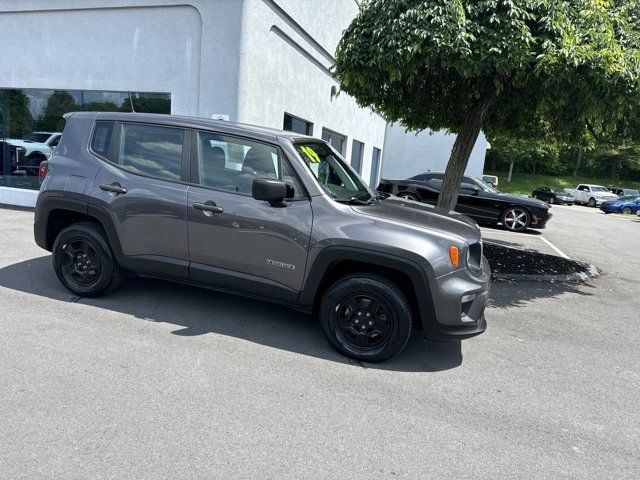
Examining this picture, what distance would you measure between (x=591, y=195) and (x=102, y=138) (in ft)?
126

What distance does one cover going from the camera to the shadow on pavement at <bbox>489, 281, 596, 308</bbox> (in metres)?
5.95

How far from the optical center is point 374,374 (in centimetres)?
361

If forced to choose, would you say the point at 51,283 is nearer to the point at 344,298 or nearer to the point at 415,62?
the point at 344,298

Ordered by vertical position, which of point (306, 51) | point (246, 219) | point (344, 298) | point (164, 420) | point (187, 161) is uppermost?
point (306, 51)

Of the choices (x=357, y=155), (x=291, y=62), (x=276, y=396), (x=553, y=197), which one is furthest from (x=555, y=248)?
(x=553, y=197)

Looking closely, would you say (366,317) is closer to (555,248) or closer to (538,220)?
(555,248)

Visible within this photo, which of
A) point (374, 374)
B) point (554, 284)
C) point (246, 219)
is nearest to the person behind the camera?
point (374, 374)

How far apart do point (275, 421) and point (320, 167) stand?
229 cm

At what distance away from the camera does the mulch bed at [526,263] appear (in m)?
7.54

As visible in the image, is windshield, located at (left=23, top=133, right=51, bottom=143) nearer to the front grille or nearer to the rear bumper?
the front grille

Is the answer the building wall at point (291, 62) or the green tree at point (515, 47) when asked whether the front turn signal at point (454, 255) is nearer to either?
the green tree at point (515, 47)

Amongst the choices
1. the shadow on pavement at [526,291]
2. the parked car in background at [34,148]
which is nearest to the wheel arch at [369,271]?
the shadow on pavement at [526,291]

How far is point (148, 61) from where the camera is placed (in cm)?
907

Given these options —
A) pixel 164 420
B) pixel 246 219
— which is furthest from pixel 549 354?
pixel 164 420
